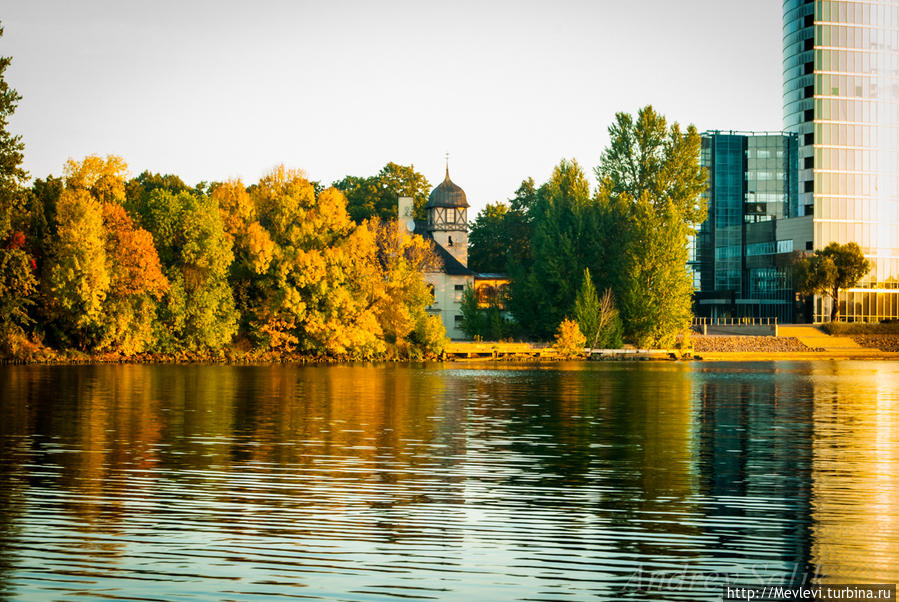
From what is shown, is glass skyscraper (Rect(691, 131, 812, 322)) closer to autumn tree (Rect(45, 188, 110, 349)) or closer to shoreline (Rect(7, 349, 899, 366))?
shoreline (Rect(7, 349, 899, 366))

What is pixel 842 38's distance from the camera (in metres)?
124

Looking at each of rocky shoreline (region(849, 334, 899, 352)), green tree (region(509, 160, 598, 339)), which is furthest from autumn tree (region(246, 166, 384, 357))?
rocky shoreline (region(849, 334, 899, 352))

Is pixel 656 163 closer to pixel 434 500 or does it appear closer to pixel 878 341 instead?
pixel 878 341

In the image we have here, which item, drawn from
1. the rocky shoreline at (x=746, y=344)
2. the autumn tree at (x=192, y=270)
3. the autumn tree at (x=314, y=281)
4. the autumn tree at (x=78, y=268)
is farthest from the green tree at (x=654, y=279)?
the autumn tree at (x=78, y=268)

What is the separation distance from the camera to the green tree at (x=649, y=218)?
3179 inches

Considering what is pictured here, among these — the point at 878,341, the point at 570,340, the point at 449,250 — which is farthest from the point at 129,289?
the point at 878,341

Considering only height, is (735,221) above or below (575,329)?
above

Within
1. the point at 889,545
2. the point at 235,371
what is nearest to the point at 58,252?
the point at 235,371

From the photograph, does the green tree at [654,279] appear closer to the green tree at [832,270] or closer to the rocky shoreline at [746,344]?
the rocky shoreline at [746,344]

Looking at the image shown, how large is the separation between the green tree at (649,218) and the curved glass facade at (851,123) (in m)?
42.3

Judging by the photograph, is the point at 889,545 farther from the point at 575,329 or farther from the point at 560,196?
the point at 560,196

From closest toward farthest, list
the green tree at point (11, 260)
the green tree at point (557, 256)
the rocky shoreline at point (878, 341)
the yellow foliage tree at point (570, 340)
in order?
the green tree at point (11, 260) → the yellow foliage tree at point (570, 340) → the green tree at point (557, 256) → the rocky shoreline at point (878, 341)

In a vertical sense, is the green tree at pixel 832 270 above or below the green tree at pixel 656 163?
below

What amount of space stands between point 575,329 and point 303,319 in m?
22.9
